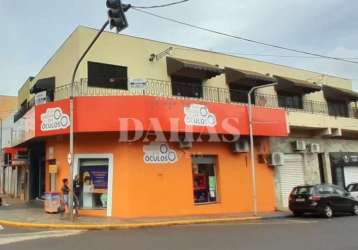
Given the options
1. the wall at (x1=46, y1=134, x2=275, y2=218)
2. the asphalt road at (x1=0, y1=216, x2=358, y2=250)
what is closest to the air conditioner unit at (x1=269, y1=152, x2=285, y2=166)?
the wall at (x1=46, y1=134, x2=275, y2=218)

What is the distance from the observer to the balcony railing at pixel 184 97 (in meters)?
20.0

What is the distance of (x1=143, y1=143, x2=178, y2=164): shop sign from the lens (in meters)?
19.9

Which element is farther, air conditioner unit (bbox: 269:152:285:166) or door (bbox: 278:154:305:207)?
door (bbox: 278:154:305:207)

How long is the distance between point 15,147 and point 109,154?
10185 millimetres

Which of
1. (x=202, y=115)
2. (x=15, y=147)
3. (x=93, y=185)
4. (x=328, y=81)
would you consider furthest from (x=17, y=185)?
(x=328, y=81)

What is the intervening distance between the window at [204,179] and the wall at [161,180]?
331mm

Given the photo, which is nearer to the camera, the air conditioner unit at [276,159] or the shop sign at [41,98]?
the shop sign at [41,98]

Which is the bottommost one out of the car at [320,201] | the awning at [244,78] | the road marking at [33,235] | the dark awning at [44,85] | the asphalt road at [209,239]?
the asphalt road at [209,239]

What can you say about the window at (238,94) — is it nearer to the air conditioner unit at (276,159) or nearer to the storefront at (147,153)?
the storefront at (147,153)

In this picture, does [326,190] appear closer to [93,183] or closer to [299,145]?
[299,145]

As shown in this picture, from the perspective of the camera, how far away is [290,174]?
26094mm

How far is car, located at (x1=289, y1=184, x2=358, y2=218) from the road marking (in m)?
10.7

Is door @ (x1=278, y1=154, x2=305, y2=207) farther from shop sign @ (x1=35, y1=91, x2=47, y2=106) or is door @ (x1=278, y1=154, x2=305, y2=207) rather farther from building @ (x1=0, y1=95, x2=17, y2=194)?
building @ (x1=0, y1=95, x2=17, y2=194)

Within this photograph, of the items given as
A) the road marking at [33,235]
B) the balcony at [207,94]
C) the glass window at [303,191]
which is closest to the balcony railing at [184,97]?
the balcony at [207,94]
